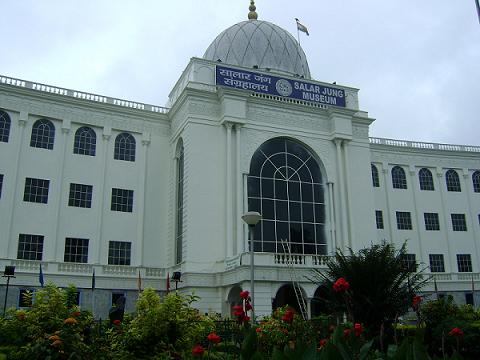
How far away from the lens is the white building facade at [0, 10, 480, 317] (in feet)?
93.9

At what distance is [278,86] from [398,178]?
14.8m

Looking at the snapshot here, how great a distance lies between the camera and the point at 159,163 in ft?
111

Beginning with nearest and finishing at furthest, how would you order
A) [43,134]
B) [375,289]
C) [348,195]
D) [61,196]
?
[375,289] < [61,196] < [43,134] < [348,195]

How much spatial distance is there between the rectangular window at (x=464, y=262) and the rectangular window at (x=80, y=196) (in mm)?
30366

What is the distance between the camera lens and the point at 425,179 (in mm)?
42375

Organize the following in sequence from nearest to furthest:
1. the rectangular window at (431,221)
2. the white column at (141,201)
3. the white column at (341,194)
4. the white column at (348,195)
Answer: the white column at (141,201), the white column at (341,194), the white column at (348,195), the rectangular window at (431,221)

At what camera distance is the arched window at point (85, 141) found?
31.7m

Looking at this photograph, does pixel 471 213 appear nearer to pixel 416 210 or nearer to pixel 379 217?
pixel 416 210

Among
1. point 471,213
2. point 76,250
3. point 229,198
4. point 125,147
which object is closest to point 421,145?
point 471,213

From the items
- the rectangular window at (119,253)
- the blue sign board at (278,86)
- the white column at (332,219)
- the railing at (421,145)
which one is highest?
the blue sign board at (278,86)

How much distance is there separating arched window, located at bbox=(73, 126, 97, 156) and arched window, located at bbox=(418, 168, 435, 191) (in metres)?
27.5

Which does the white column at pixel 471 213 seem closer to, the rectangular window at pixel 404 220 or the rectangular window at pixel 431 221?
the rectangular window at pixel 431 221

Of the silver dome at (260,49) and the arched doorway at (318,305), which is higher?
the silver dome at (260,49)

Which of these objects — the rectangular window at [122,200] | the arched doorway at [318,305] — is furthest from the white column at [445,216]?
the rectangular window at [122,200]
